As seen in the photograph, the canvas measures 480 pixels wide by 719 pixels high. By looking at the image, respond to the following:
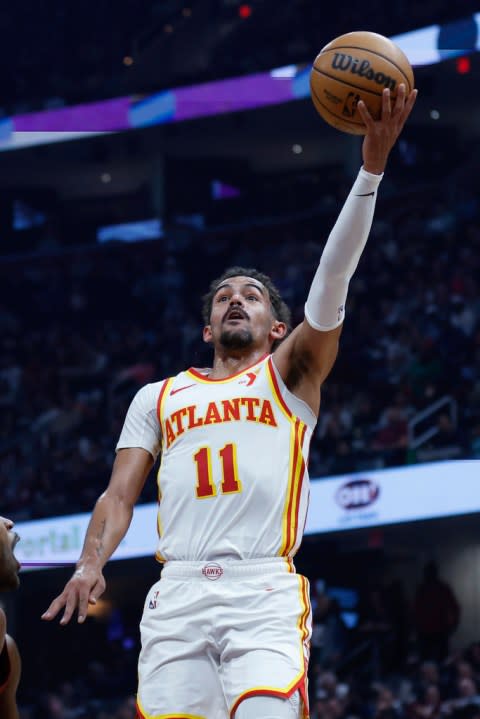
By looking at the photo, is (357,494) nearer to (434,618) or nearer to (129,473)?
(434,618)

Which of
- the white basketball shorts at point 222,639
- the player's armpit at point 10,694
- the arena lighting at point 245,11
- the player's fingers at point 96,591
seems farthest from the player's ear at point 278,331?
the arena lighting at point 245,11

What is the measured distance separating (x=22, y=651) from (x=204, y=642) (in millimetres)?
16036

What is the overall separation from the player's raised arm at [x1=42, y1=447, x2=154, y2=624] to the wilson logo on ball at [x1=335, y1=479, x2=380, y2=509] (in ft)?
34.0

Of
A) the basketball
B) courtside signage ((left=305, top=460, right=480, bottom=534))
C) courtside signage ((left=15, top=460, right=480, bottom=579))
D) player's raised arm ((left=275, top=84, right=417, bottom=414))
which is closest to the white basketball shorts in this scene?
player's raised arm ((left=275, top=84, right=417, bottom=414))

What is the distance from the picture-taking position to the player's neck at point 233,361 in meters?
4.96

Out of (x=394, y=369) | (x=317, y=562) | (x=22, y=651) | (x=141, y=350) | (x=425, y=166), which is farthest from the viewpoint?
(x=425, y=166)

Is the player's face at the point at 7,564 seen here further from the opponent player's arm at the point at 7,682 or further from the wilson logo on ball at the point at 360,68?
the wilson logo on ball at the point at 360,68

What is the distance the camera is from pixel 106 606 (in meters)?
20.7

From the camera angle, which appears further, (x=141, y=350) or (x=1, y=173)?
(x=1, y=173)

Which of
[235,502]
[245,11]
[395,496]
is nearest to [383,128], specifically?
[235,502]

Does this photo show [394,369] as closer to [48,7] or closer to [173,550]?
[173,550]

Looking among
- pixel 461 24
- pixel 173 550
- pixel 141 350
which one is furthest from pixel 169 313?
pixel 173 550

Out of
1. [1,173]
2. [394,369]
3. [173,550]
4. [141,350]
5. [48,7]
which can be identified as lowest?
[173,550]

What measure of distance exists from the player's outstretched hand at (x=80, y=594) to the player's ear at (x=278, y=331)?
131cm
